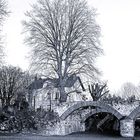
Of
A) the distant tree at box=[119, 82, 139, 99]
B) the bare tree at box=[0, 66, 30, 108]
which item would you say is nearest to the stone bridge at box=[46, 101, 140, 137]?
the bare tree at box=[0, 66, 30, 108]

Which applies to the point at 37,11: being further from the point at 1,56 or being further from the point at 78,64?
the point at 1,56

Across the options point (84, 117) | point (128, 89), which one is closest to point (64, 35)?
point (84, 117)

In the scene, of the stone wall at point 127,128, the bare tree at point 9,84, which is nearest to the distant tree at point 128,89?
the bare tree at point 9,84

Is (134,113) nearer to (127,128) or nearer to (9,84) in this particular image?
(127,128)

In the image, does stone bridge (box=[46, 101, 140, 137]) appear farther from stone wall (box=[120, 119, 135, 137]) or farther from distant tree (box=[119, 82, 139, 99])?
distant tree (box=[119, 82, 139, 99])

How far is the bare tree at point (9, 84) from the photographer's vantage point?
119 ft

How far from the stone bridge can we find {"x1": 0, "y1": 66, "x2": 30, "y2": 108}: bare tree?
9288 mm

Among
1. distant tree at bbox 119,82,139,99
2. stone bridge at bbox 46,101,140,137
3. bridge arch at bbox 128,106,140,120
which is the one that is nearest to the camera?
bridge arch at bbox 128,106,140,120

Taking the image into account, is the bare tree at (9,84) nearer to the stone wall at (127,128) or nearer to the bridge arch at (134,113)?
the stone wall at (127,128)

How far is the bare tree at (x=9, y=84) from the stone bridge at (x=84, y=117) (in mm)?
9288

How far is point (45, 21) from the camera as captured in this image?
3133 cm

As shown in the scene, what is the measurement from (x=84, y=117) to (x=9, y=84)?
→ 13.0 meters

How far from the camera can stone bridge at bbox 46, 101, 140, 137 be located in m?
26.4

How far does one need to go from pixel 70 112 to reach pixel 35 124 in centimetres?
377
